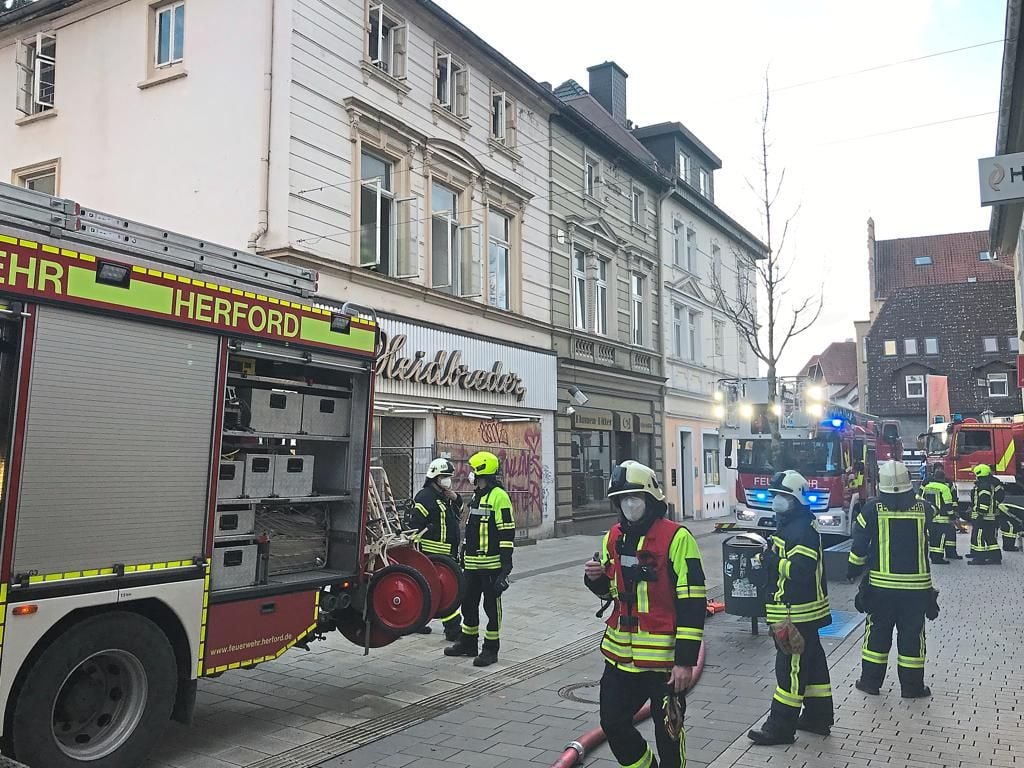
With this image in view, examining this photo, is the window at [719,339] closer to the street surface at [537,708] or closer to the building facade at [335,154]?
the building facade at [335,154]

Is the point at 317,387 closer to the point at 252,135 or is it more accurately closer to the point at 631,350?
the point at 252,135

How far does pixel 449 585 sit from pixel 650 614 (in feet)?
10.6

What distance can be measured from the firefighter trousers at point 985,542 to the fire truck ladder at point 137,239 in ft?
45.0

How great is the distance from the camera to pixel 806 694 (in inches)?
225

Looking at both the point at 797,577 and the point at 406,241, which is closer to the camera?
the point at 797,577

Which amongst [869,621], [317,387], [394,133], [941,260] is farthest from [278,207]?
[941,260]

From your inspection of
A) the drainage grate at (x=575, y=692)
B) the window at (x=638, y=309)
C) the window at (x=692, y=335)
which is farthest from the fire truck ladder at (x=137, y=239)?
the window at (x=692, y=335)

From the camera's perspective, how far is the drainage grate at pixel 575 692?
21.8ft

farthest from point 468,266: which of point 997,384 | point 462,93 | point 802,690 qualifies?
point 997,384

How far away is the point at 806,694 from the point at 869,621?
1.40m

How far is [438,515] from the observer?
317 inches

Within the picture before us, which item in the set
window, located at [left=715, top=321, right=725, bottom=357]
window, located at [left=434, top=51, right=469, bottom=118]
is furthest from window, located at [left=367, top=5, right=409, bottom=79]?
window, located at [left=715, top=321, right=725, bottom=357]

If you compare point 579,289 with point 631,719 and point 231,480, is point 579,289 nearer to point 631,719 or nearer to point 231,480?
point 231,480

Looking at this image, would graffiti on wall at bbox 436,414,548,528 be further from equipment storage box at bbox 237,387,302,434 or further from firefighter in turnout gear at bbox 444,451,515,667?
equipment storage box at bbox 237,387,302,434
